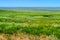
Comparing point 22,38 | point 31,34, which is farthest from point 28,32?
point 22,38

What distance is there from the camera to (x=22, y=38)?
1816cm

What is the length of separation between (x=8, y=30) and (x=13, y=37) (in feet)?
6.08

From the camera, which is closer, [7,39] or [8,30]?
[7,39]

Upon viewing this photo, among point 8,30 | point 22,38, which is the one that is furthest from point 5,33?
point 22,38

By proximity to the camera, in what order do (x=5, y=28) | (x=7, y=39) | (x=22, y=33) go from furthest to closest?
(x=5, y=28) < (x=22, y=33) < (x=7, y=39)

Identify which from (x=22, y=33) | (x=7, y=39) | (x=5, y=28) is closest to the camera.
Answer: (x=7, y=39)

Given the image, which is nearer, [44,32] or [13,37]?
[13,37]

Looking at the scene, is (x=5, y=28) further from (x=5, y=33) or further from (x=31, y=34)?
(x=31, y=34)

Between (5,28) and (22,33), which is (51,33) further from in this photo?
(5,28)

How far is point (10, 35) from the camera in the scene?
61.3 feet

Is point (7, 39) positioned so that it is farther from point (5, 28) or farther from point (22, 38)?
Answer: point (5, 28)

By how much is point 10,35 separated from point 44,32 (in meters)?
3.02

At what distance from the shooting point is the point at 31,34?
1942 cm

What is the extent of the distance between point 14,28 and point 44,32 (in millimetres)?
2600
